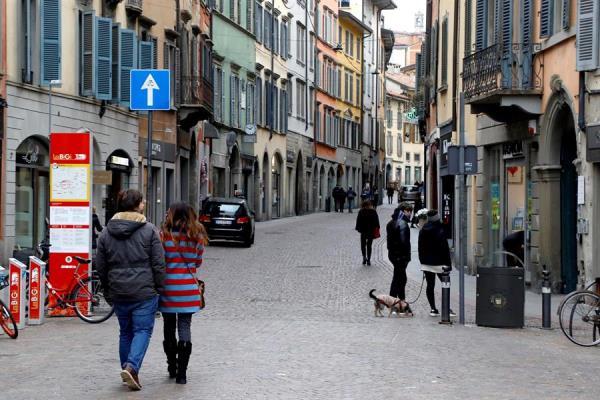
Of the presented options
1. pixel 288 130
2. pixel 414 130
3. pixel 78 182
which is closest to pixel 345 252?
pixel 78 182

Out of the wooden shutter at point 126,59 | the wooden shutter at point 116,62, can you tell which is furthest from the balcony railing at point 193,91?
the wooden shutter at point 116,62

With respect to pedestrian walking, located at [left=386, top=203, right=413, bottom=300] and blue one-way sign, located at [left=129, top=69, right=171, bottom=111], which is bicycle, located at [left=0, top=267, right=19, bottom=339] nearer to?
blue one-way sign, located at [left=129, top=69, right=171, bottom=111]

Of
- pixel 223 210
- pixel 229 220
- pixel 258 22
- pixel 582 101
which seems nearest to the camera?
pixel 582 101

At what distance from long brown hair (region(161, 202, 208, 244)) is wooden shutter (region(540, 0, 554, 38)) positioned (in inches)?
501

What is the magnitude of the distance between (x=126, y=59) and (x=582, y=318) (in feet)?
61.7

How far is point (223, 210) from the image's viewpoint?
1437 inches

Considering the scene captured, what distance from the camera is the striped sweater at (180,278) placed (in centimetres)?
1102

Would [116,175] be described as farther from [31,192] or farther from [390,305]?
[390,305]

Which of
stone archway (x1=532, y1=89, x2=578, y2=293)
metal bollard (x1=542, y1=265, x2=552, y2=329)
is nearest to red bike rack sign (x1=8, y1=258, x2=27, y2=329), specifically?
metal bollard (x1=542, y1=265, x2=552, y2=329)

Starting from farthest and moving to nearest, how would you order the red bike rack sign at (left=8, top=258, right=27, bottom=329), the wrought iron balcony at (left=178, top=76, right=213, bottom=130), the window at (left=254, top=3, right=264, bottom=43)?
the window at (left=254, top=3, right=264, bottom=43)
the wrought iron balcony at (left=178, top=76, right=213, bottom=130)
the red bike rack sign at (left=8, top=258, right=27, bottom=329)

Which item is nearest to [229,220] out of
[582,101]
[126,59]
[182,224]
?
[126,59]

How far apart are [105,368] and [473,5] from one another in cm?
1788

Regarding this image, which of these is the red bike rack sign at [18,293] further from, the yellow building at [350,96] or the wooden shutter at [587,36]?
the yellow building at [350,96]

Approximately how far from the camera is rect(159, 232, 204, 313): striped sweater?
11.0m
